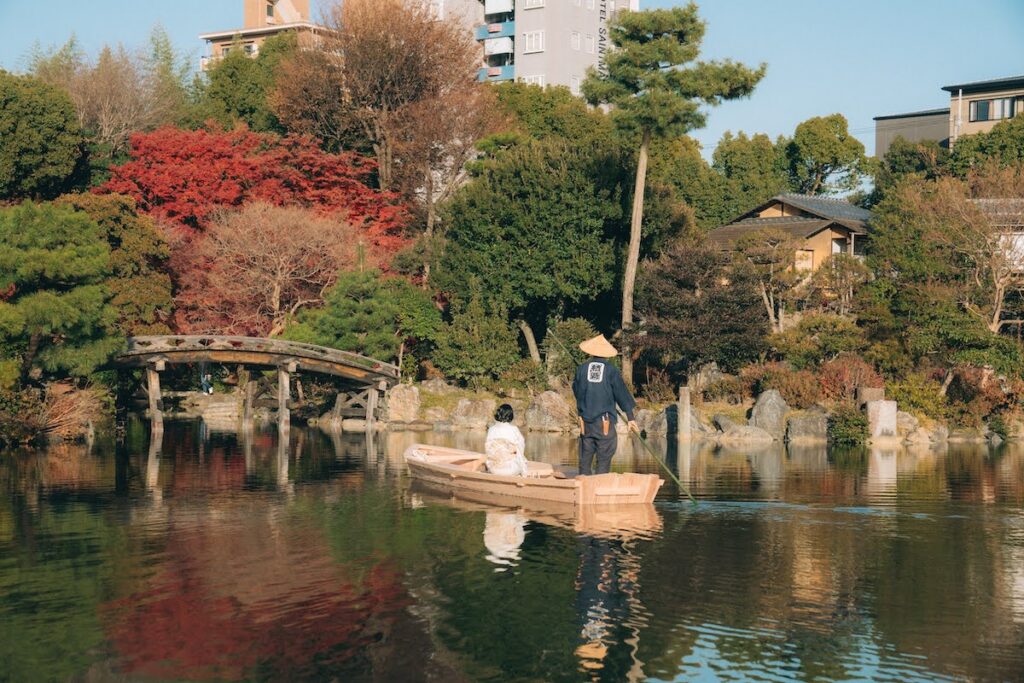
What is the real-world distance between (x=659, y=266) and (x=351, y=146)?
22111 mm

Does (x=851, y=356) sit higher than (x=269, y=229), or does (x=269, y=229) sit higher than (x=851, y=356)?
(x=269, y=229)

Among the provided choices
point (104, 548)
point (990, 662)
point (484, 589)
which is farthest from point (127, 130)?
point (990, 662)

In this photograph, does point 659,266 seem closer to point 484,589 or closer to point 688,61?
point 688,61

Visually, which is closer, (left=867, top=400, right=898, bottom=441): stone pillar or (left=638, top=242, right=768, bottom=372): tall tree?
(left=867, top=400, right=898, bottom=441): stone pillar

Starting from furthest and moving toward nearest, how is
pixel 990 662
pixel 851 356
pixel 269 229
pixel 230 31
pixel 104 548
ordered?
pixel 230 31 < pixel 269 229 < pixel 851 356 < pixel 104 548 < pixel 990 662

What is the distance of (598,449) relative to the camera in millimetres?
19625

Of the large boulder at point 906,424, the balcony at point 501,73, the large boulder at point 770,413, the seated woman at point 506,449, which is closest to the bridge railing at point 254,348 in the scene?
the large boulder at point 770,413

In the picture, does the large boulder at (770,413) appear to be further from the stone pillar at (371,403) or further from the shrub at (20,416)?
the shrub at (20,416)

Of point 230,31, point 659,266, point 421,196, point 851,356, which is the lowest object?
point 851,356

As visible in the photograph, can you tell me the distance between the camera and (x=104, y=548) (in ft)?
53.6

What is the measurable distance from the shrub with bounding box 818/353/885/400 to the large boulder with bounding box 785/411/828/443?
5.09ft

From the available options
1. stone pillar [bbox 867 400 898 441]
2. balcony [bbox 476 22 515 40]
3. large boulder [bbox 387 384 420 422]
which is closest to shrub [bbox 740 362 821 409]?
stone pillar [bbox 867 400 898 441]

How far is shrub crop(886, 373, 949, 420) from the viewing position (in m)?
36.9

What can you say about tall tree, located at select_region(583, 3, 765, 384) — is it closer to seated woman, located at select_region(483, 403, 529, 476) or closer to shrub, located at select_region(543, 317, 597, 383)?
shrub, located at select_region(543, 317, 597, 383)
